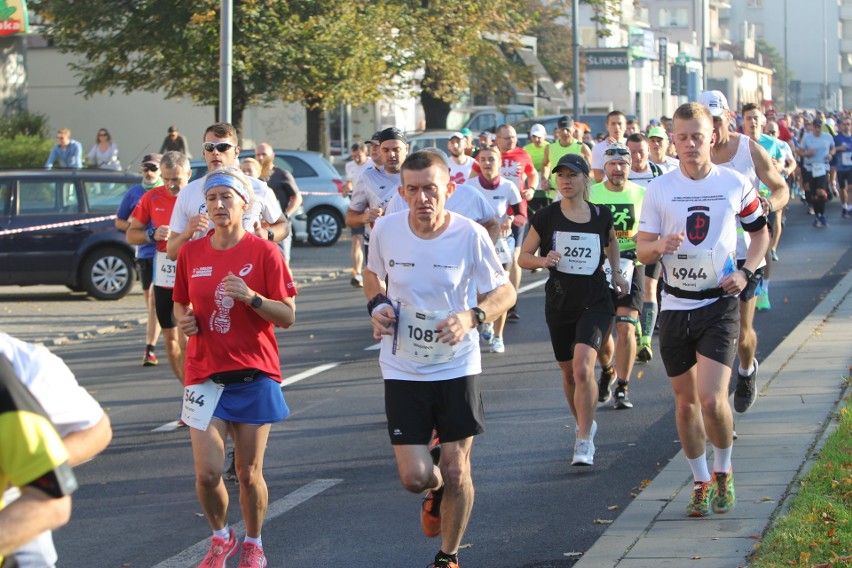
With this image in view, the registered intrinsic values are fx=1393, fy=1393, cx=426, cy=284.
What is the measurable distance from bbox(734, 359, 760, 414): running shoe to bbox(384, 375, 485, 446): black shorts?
355 cm

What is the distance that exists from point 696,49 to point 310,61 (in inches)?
2686

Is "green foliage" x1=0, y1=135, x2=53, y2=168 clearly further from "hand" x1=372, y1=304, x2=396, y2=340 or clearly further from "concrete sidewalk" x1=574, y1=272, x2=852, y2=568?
"hand" x1=372, y1=304, x2=396, y2=340

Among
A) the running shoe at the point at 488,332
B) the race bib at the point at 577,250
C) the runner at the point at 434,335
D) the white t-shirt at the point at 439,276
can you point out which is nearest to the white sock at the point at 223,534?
the runner at the point at 434,335

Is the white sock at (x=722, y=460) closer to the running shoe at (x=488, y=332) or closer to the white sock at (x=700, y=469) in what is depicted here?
the white sock at (x=700, y=469)

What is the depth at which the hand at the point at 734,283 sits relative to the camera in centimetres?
679

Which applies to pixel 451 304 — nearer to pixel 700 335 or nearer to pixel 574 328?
pixel 700 335

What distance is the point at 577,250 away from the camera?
8.73 meters

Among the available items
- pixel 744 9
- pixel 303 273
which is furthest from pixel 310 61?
pixel 744 9

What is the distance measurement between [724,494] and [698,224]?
134 centimetres

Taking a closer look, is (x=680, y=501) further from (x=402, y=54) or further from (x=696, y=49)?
(x=696, y=49)

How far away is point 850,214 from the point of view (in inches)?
1144

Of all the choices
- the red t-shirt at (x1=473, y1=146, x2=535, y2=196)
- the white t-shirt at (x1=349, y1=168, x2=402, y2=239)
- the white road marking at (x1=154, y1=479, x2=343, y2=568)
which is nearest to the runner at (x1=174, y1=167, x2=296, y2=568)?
the white road marking at (x1=154, y1=479, x2=343, y2=568)

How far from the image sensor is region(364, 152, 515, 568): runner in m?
5.96

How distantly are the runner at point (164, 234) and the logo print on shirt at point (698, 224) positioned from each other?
423 cm
